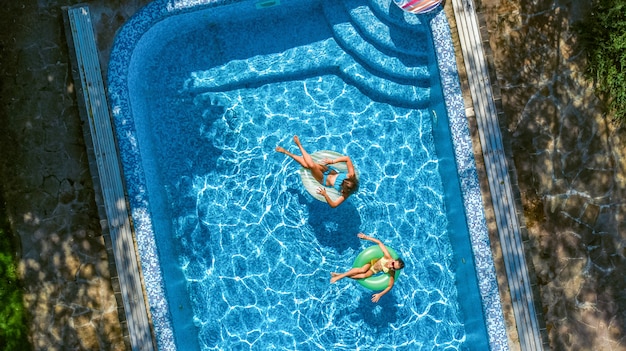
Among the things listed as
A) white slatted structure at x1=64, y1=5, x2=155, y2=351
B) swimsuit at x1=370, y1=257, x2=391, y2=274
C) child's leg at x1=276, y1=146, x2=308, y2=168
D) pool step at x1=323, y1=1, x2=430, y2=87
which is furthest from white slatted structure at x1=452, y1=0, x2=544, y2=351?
white slatted structure at x1=64, y1=5, x2=155, y2=351

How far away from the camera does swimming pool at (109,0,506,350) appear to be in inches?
315

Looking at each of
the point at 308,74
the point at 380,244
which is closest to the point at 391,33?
the point at 308,74

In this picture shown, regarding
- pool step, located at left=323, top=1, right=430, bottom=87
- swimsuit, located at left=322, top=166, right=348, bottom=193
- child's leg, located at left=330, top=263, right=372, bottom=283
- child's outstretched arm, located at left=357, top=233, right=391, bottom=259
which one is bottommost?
child's leg, located at left=330, top=263, right=372, bottom=283

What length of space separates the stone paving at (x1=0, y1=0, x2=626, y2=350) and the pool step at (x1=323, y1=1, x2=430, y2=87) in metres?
1.11

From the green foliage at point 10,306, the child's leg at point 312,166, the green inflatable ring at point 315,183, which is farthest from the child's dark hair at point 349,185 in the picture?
the green foliage at point 10,306

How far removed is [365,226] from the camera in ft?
26.5

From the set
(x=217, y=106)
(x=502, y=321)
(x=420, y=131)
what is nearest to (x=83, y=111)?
(x=217, y=106)

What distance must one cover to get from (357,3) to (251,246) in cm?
387

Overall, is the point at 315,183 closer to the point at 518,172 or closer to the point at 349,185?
the point at 349,185

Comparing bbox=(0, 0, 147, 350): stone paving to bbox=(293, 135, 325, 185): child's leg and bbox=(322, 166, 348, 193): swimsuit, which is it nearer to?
bbox=(293, 135, 325, 185): child's leg

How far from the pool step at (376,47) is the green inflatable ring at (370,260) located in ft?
8.16

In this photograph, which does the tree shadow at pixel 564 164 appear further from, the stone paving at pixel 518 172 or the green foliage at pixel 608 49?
the green foliage at pixel 608 49

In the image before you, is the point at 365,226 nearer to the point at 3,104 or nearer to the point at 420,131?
the point at 420,131

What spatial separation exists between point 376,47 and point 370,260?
3064 mm
